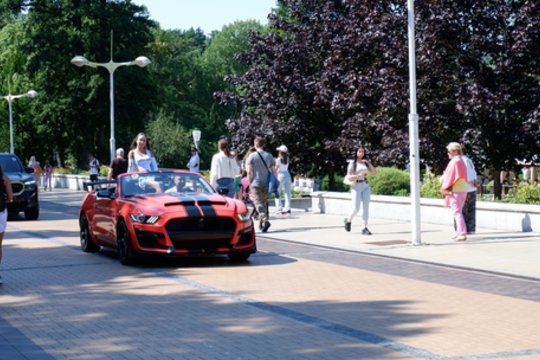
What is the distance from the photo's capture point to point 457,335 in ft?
25.9

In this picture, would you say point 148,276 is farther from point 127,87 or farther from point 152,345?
point 127,87

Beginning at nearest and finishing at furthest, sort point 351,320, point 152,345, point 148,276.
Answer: point 152,345 → point 351,320 → point 148,276

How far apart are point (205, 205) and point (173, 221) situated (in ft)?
1.93

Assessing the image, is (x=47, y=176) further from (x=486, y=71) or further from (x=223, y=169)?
(x=223, y=169)

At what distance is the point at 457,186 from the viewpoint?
16.6 m

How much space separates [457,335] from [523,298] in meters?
2.39

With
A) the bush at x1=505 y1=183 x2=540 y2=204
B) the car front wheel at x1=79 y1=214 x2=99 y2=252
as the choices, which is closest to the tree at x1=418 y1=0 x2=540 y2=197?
the bush at x1=505 y1=183 x2=540 y2=204

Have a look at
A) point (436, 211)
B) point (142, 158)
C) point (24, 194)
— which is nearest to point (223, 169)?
point (142, 158)

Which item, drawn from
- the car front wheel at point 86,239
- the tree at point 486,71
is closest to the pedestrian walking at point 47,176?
the tree at point 486,71

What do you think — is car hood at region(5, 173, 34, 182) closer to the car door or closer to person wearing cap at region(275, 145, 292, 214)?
person wearing cap at region(275, 145, 292, 214)

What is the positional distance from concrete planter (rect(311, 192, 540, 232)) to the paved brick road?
4.75 m

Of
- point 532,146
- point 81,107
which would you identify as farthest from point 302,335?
point 81,107

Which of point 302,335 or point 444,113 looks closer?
point 302,335

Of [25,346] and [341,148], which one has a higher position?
[341,148]
